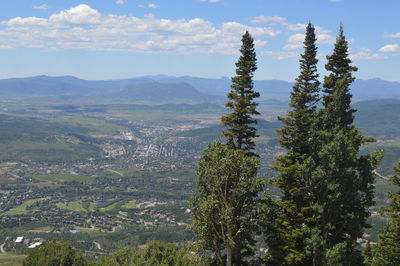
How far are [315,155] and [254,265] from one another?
29.3 ft

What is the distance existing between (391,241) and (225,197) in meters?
9.66

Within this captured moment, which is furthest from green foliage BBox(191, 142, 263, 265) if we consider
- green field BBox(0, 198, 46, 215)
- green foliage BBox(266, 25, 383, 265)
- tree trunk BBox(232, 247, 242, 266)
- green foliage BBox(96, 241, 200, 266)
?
green field BBox(0, 198, 46, 215)

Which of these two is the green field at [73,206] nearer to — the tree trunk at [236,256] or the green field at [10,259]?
the green field at [10,259]

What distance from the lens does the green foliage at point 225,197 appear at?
79.4ft

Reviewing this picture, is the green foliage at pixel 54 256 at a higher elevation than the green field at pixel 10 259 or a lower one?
higher

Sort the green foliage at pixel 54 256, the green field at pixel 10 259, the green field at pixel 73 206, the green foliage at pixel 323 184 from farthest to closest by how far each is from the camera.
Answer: the green field at pixel 73 206 → the green field at pixel 10 259 → the green foliage at pixel 54 256 → the green foliage at pixel 323 184

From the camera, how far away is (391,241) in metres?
23.0

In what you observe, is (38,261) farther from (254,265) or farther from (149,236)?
(149,236)

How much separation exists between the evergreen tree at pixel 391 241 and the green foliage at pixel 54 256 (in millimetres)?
27436

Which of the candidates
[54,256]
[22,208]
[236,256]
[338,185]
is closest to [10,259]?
[22,208]

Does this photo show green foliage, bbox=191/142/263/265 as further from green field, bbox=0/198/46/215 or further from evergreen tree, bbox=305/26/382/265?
green field, bbox=0/198/46/215

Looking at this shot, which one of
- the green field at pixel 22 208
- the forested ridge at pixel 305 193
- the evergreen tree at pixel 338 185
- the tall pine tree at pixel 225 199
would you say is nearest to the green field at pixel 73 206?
the green field at pixel 22 208

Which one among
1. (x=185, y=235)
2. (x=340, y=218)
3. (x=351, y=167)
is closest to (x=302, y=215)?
(x=340, y=218)

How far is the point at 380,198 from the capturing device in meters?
186
